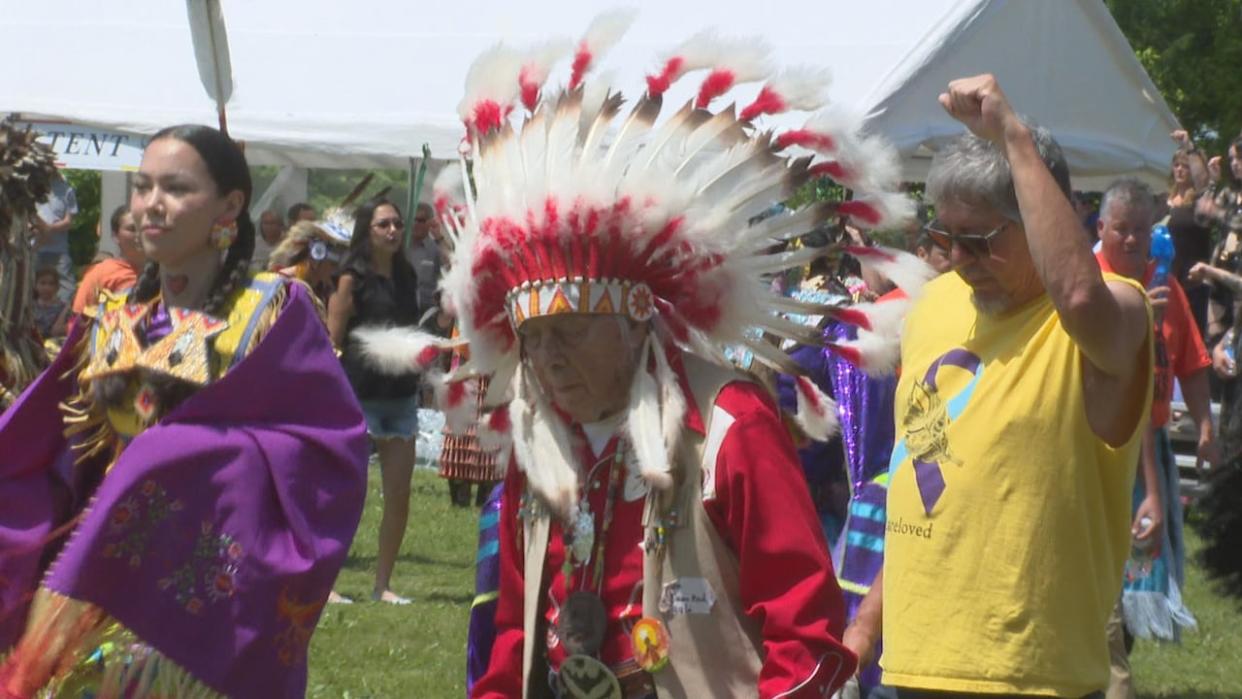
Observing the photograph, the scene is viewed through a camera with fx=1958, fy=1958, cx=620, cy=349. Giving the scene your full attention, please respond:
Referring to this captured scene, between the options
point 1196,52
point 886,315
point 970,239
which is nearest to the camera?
point 970,239

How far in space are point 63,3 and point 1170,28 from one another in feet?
52.7

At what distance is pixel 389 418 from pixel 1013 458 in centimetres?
568

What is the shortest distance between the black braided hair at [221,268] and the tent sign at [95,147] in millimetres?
7260

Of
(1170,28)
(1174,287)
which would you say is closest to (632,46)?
(1174,287)

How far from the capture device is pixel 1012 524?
3363 mm

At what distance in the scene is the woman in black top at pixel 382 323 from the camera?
8523 mm

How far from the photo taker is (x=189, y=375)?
13.0ft

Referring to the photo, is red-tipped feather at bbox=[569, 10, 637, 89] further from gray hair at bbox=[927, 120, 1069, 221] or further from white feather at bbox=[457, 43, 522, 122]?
gray hair at bbox=[927, 120, 1069, 221]

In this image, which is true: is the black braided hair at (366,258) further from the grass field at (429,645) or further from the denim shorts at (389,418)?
the grass field at (429,645)

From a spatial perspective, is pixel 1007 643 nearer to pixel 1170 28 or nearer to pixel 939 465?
pixel 939 465

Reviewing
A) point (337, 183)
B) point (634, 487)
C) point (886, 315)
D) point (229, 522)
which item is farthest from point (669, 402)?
point (337, 183)

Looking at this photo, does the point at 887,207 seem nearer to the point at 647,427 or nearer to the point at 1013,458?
the point at 1013,458

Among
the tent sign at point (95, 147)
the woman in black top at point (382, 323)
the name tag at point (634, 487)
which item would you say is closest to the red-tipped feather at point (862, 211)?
the name tag at point (634, 487)

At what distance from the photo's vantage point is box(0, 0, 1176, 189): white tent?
10219 millimetres
